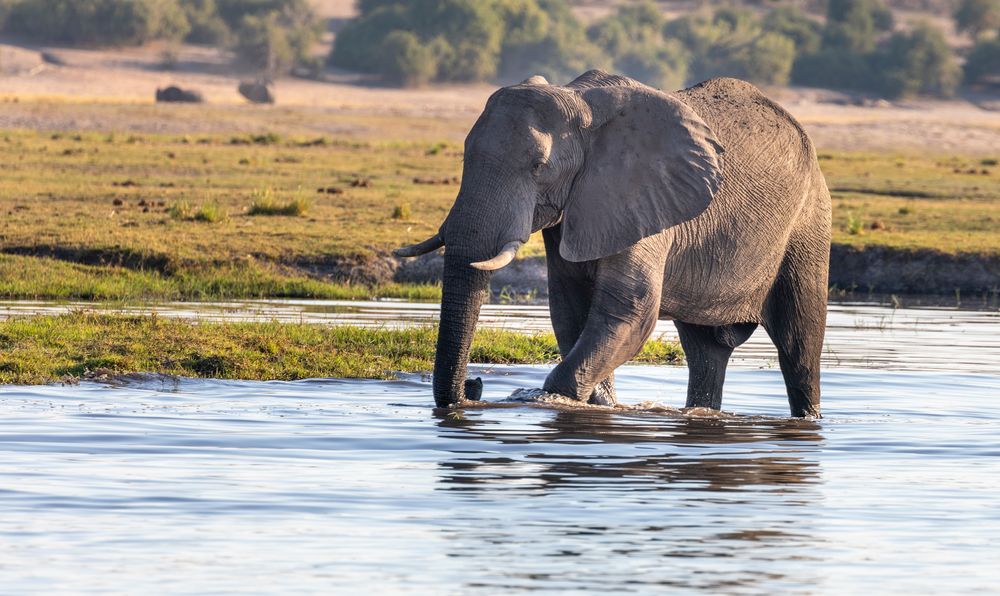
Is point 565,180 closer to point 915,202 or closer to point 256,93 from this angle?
point 915,202

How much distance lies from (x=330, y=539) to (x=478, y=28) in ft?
240

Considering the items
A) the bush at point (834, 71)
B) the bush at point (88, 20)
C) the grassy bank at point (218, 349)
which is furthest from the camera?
the bush at point (834, 71)

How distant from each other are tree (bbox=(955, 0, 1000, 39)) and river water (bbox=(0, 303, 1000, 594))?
3174 inches

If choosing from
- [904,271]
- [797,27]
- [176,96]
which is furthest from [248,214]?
[797,27]

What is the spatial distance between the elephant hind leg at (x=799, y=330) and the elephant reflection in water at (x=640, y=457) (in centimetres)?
34

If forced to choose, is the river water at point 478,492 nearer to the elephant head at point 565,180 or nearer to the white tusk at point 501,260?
the elephant head at point 565,180

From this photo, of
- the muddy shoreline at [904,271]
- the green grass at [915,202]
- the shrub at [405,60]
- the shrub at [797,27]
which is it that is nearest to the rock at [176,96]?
the shrub at [405,60]

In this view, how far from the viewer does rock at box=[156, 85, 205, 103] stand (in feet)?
188

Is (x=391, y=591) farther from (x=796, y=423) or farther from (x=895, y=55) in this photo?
(x=895, y=55)

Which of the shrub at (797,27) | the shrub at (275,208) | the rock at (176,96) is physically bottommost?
the shrub at (275,208)

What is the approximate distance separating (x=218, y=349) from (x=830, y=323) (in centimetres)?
732

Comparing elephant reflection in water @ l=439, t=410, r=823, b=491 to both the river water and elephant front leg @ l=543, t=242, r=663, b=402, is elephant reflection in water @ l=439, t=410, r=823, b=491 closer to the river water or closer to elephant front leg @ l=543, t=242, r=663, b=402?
the river water

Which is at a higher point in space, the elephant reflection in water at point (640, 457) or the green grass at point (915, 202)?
the green grass at point (915, 202)

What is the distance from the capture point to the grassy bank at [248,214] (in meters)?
18.0
